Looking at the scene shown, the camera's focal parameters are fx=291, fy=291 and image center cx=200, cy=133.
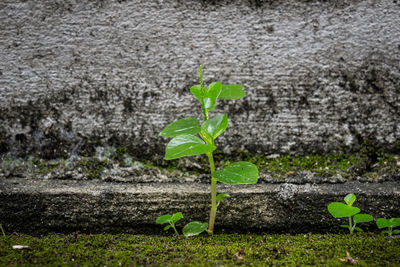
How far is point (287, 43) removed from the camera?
107 centimetres

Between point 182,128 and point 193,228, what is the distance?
12.3 inches

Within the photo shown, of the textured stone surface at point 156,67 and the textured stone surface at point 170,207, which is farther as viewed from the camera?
the textured stone surface at point 156,67

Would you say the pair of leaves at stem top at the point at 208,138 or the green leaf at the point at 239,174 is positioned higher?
the pair of leaves at stem top at the point at 208,138

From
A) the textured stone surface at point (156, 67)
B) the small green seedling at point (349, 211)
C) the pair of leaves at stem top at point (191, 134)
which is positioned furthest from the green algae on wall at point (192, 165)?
the pair of leaves at stem top at point (191, 134)

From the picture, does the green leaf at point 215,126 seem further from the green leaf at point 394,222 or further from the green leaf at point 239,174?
the green leaf at point 394,222

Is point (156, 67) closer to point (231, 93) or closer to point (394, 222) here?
point (231, 93)

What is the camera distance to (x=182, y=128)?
0.80 meters

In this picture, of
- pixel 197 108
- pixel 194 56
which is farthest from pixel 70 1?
pixel 197 108

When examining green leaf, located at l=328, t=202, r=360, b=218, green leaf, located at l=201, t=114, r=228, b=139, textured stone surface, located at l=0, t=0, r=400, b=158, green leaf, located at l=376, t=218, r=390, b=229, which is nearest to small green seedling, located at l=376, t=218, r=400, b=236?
green leaf, located at l=376, t=218, r=390, b=229

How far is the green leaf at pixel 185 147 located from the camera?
0.71 m

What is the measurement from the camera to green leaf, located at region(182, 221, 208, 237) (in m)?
0.86

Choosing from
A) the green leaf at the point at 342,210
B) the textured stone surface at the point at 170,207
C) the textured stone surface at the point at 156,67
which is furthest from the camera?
the textured stone surface at the point at 156,67

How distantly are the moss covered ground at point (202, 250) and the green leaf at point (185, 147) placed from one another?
0.86ft

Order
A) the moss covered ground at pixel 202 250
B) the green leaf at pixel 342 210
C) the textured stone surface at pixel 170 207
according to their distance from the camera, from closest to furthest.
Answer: the moss covered ground at pixel 202 250 < the green leaf at pixel 342 210 < the textured stone surface at pixel 170 207
